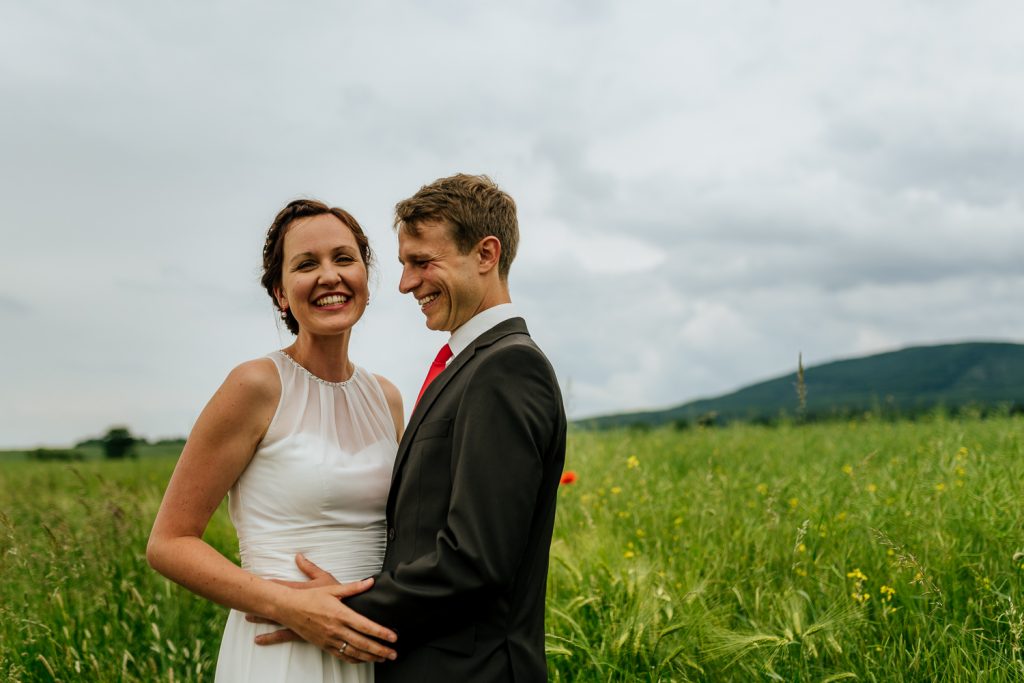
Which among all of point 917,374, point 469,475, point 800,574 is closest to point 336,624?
point 469,475

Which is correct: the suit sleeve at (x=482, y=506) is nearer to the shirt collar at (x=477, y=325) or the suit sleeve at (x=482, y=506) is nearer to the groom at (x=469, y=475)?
the groom at (x=469, y=475)

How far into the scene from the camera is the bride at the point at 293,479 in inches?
110

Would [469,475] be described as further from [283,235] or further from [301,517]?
[283,235]

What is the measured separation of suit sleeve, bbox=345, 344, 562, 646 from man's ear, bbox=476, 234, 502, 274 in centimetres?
42

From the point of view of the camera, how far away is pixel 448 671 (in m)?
2.56

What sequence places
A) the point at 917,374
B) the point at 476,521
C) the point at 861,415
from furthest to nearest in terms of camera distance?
the point at 917,374
the point at 861,415
the point at 476,521

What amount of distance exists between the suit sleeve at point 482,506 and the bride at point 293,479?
15 centimetres

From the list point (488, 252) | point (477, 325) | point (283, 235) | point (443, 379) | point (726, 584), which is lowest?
point (726, 584)

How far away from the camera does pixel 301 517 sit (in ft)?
9.64

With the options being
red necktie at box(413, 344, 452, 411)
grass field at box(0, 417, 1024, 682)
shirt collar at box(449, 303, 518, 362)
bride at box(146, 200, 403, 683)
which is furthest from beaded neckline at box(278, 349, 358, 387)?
grass field at box(0, 417, 1024, 682)

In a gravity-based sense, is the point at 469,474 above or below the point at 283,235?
below

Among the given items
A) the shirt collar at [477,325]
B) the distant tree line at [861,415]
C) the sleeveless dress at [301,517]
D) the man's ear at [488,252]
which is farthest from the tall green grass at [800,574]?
the distant tree line at [861,415]

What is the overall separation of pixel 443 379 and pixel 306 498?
628 mm

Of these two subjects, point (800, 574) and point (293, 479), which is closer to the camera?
point (293, 479)
